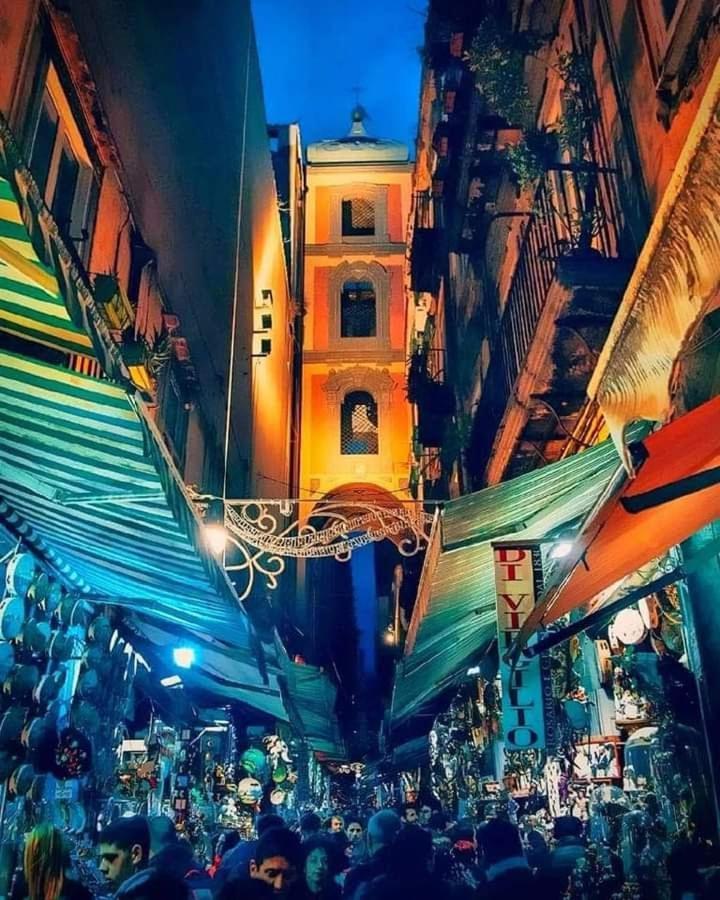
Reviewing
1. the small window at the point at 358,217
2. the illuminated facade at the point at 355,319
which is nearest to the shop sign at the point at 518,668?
the illuminated facade at the point at 355,319

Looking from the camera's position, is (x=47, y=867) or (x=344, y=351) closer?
(x=47, y=867)

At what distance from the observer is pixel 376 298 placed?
34906 millimetres

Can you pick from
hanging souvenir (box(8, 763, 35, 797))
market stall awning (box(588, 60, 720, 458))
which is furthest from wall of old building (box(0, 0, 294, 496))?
market stall awning (box(588, 60, 720, 458))

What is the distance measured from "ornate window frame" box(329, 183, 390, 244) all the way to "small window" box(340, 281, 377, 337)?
2.12 m

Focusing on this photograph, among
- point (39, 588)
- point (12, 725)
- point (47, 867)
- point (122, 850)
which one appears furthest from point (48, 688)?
point (47, 867)

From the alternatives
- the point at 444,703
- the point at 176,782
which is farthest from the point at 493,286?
the point at 444,703

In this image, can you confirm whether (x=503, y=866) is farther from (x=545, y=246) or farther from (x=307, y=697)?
(x=307, y=697)

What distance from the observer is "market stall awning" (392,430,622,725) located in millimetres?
6203

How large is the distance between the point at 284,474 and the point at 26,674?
23.5m

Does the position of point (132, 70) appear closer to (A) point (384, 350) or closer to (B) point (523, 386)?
(B) point (523, 386)

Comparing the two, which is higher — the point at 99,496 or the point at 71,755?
the point at 99,496

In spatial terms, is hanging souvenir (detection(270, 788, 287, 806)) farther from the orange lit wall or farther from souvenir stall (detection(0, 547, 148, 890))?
the orange lit wall

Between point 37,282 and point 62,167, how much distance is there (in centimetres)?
623

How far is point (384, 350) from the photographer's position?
34.2m
